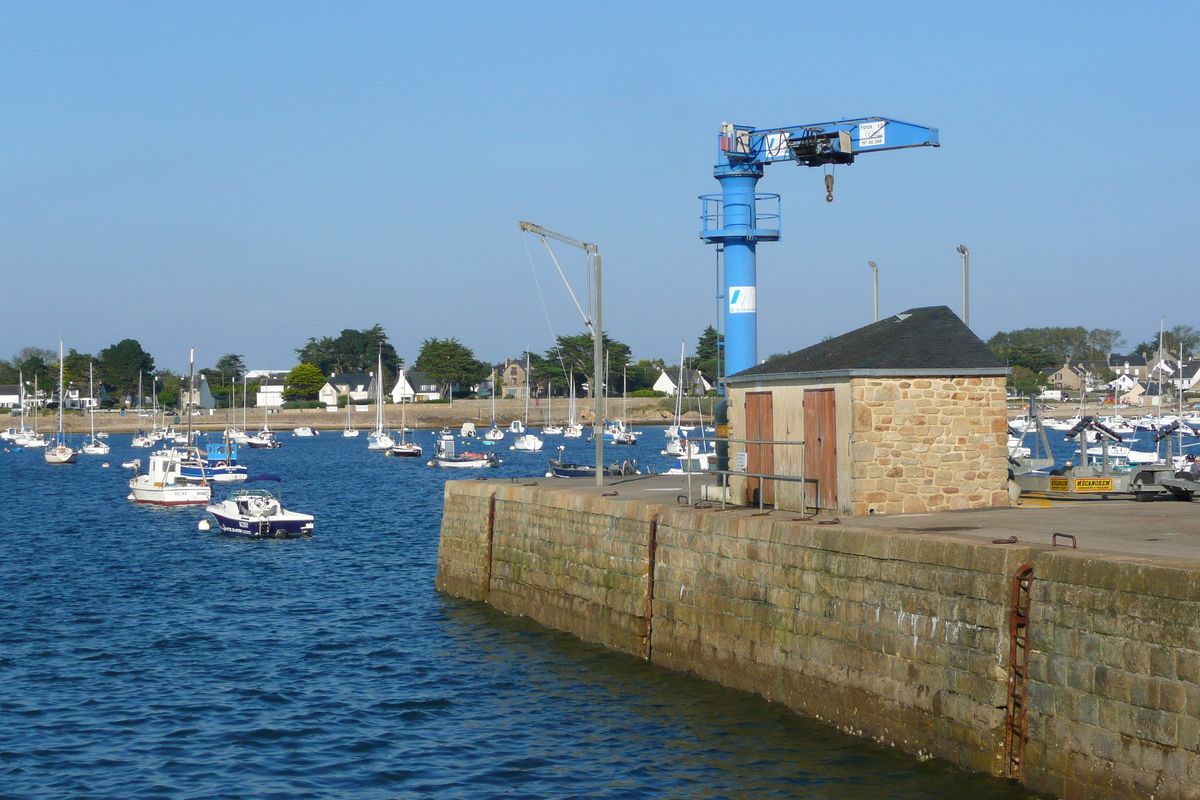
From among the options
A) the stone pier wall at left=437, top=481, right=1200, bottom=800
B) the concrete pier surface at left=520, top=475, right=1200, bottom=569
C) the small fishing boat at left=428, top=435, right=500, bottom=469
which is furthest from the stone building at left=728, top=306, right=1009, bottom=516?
the small fishing boat at left=428, top=435, right=500, bottom=469

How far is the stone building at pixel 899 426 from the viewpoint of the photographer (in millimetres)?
19781

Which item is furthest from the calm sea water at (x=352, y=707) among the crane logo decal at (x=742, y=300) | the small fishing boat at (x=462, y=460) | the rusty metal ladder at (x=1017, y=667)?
the small fishing boat at (x=462, y=460)

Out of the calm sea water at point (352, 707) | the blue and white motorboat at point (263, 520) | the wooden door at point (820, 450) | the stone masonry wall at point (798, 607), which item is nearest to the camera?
the stone masonry wall at point (798, 607)

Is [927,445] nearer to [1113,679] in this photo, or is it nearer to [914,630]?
[914,630]

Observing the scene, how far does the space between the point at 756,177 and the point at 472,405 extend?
495 ft

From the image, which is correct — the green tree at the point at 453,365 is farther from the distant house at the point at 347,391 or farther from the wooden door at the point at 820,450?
the wooden door at the point at 820,450

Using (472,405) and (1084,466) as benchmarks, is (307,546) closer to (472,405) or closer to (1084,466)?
(1084,466)

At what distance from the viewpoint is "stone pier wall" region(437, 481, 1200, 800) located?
12.0m

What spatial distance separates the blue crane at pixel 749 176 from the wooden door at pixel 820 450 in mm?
10326

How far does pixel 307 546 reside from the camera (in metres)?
43.7

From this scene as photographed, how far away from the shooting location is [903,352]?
20.4m

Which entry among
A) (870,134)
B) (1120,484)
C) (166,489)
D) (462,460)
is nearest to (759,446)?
(1120,484)

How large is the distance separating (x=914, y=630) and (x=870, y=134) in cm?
1964

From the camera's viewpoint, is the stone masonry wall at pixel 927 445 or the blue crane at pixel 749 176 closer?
the stone masonry wall at pixel 927 445
